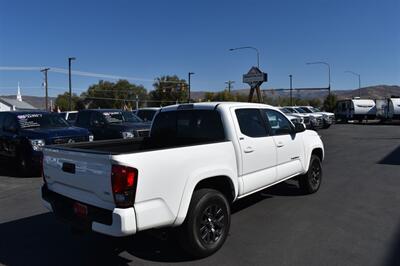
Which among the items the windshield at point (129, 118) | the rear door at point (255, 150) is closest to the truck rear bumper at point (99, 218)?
the rear door at point (255, 150)

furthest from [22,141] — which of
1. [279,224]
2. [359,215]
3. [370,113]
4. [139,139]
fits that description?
[370,113]

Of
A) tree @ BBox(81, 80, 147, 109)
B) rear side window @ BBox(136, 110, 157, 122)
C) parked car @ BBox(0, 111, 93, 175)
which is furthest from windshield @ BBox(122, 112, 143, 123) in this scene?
tree @ BBox(81, 80, 147, 109)

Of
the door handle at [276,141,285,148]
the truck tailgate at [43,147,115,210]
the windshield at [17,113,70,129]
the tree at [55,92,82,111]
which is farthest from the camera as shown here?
the tree at [55,92,82,111]

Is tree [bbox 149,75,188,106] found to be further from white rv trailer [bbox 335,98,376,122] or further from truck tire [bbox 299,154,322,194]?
truck tire [bbox 299,154,322,194]

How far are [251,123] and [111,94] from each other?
116 m

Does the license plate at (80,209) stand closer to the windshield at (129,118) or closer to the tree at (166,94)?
the windshield at (129,118)

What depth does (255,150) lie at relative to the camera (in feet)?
18.7

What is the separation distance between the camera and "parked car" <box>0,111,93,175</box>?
1072 cm

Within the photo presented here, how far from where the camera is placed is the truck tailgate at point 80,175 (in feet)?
13.1

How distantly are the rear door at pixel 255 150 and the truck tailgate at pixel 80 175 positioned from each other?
2.08 metres

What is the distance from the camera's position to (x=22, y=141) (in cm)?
1098

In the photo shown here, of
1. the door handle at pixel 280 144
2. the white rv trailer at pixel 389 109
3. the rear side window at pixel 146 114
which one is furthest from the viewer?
the white rv trailer at pixel 389 109

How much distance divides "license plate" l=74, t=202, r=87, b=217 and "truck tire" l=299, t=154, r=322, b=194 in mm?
4564

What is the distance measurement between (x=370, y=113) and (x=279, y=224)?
40228 mm
